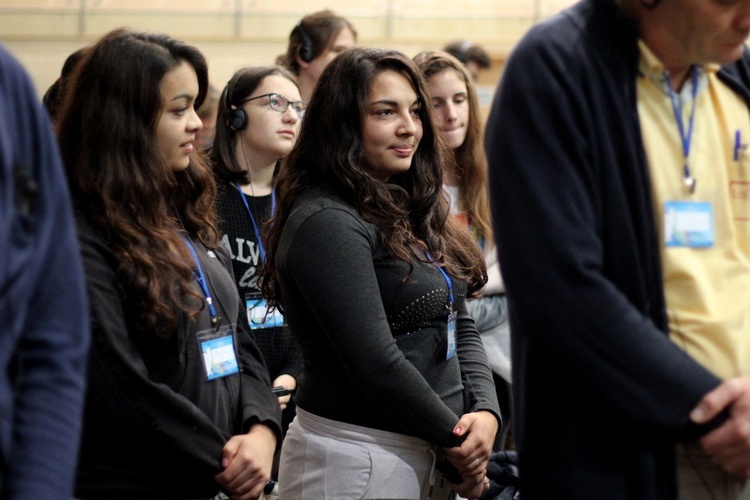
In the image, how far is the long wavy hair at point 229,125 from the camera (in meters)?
2.89

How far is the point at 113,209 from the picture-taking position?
5.46 feet

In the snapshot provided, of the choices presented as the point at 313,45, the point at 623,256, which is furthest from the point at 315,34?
the point at 623,256

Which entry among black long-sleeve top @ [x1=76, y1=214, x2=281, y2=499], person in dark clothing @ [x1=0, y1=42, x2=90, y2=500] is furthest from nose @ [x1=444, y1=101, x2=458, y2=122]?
person in dark clothing @ [x1=0, y1=42, x2=90, y2=500]

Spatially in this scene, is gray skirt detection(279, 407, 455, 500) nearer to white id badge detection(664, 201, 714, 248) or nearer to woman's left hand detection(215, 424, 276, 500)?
woman's left hand detection(215, 424, 276, 500)

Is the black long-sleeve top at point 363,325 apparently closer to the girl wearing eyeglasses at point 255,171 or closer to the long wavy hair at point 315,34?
the girl wearing eyeglasses at point 255,171

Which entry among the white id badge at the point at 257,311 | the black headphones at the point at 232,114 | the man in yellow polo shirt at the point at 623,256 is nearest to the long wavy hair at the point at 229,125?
the black headphones at the point at 232,114

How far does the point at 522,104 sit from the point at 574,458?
1.64 feet

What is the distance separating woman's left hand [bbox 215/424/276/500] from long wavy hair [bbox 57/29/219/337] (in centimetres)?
27

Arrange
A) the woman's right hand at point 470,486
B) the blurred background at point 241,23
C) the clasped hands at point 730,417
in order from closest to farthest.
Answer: the clasped hands at point 730,417 < the woman's right hand at point 470,486 < the blurred background at point 241,23

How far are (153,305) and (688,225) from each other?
0.92 metres

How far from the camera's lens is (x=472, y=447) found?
199 centimetres

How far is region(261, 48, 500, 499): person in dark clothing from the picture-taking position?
1892mm

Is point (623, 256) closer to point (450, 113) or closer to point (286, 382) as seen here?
point (286, 382)

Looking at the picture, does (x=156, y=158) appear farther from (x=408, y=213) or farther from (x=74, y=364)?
(x=74, y=364)
